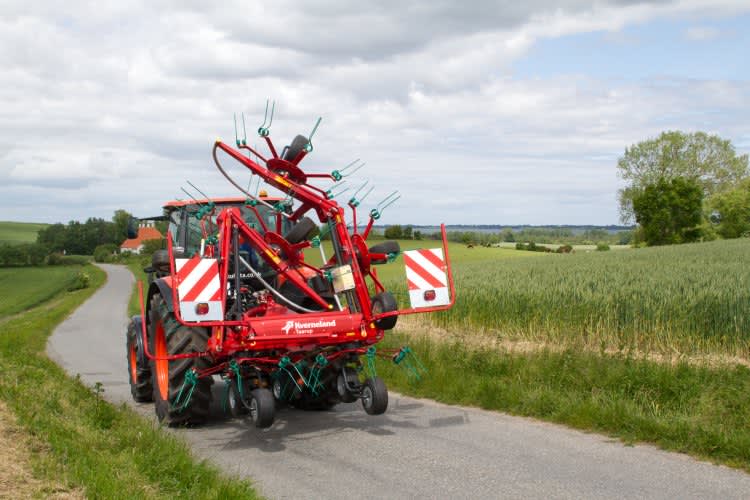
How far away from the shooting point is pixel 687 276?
13.6 metres

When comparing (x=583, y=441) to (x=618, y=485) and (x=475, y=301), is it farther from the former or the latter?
(x=475, y=301)

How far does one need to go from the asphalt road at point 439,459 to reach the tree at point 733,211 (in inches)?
2571

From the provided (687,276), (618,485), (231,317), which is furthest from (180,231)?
(687,276)

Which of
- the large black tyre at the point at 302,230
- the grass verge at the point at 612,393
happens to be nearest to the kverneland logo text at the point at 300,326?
the large black tyre at the point at 302,230

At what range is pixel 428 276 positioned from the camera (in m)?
7.06

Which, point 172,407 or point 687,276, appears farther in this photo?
point 687,276

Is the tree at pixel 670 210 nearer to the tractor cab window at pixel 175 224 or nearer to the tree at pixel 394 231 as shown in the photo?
the tree at pixel 394 231

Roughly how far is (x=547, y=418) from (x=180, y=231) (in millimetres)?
4782

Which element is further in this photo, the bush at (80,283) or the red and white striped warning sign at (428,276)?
the bush at (80,283)

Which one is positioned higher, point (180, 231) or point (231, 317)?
point (180, 231)

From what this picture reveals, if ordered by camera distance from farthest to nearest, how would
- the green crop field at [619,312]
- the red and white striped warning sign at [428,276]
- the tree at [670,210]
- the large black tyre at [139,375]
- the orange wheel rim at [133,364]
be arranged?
the tree at [670,210] → the green crop field at [619,312] → the orange wheel rim at [133,364] → the large black tyre at [139,375] → the red and white striped warning sign at [428,276]

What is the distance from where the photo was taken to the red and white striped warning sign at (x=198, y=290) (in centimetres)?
624

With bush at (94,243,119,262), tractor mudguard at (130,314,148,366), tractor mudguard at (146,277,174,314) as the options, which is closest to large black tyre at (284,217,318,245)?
tractor mudguard at (146,277,174,314)

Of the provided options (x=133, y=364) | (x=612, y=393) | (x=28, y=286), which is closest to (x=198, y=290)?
(x=133, y=364)
